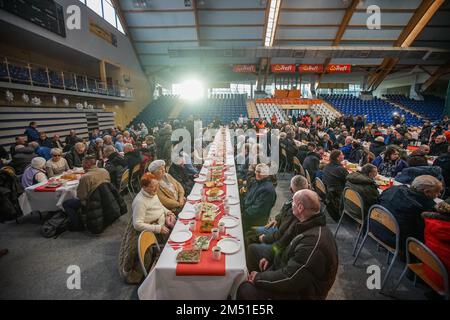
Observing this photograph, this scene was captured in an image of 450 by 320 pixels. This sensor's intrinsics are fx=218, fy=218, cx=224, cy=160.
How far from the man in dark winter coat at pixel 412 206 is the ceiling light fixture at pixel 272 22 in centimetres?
1453

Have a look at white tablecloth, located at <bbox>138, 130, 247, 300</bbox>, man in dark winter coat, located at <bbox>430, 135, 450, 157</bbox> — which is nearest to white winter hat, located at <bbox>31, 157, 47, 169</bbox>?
white tablecloth, located at <bbox>138, 130, 247, 300</bbox>

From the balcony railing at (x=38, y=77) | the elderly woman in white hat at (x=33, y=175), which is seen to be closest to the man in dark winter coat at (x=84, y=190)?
the elderly woman in white hat at (x=33, y=175)

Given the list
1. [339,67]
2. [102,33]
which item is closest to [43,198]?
[102,33]

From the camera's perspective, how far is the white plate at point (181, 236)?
218 centimetres

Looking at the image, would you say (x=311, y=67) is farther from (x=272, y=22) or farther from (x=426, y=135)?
(x=426, y=135)

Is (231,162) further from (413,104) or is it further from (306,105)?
(413,104)

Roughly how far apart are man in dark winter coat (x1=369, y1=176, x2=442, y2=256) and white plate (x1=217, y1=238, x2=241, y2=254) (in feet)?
6.08

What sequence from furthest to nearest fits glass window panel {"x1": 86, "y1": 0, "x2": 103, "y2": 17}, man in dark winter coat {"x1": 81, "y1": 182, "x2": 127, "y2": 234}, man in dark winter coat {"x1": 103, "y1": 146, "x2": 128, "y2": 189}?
glass window panel {"x1": 86, "y1": 0, "x2": 103, "y2": 17}
man in dark winter coat {"x1": 103, "y1": 146, "x2": 128, "y2": 189}
man in dark winter coat {"x1": 81, "y1": 182, "x2": 127, "y2": 234}

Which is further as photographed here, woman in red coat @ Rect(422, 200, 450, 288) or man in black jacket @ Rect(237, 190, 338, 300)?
woman in red coat @ Rect(422, 200, 450, 288)

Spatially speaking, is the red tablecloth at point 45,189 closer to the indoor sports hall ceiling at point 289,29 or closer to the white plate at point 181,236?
the white plate at point 181,236

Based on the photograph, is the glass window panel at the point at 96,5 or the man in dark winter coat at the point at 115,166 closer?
the man in dark winter coat at the point at 115,166

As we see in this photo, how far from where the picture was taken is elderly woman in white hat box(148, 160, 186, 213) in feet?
10.7

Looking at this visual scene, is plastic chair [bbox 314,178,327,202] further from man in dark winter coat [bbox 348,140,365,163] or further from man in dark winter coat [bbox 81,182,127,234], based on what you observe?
man in dark winter coat [bbox 81,182,127,234]

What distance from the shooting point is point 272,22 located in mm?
15172
